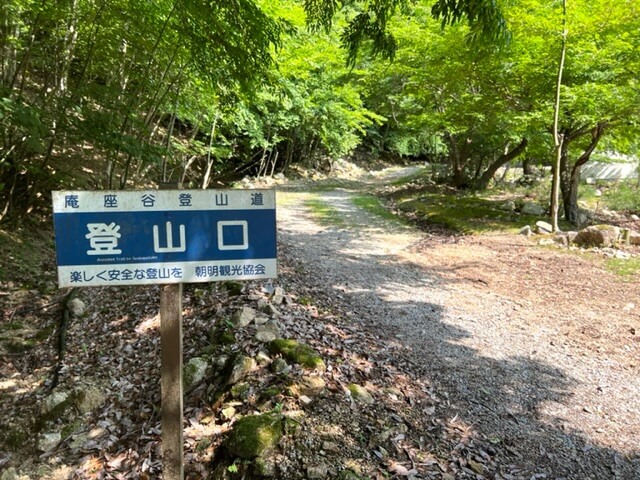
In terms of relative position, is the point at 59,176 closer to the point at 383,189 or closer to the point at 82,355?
the point at 82,355

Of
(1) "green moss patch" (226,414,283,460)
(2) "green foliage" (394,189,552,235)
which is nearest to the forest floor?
(1) "green moss patch" (226,414,283,460)

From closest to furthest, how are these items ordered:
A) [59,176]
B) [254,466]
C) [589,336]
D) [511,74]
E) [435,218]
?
[254,466]
[589,336]
[59,176]
[511,74]
[435,218]

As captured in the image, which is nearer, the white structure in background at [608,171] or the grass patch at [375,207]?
the grass patch at [375,207]

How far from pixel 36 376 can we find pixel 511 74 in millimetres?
10734

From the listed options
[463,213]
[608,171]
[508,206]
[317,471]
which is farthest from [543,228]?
[608,171]

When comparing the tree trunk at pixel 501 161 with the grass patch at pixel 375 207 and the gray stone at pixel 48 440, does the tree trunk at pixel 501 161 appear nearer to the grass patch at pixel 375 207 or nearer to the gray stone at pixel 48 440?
the grass patch at pixel 375 207

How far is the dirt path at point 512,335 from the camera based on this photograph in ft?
10.2

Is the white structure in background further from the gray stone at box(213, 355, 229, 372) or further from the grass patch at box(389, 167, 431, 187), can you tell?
the gray stone at box(213, 355, 229, 372)

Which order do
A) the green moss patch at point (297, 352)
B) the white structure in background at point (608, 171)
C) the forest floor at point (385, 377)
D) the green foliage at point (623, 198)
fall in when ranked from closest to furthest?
the forest floor at point (385, 377) → the green moss patch at point (297, 352) → the green foliage at point (623, 198) → the white structure in background at point (608, 171)

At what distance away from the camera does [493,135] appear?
1392 centimetres

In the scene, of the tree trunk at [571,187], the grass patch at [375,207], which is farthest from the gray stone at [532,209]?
the grass patch at [375,207]

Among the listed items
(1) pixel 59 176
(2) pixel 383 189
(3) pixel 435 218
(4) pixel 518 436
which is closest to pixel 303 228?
(3) pixel 435 218

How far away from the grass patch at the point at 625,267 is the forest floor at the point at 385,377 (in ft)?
0.81

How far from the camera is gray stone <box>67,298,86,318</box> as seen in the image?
5.18 meters
